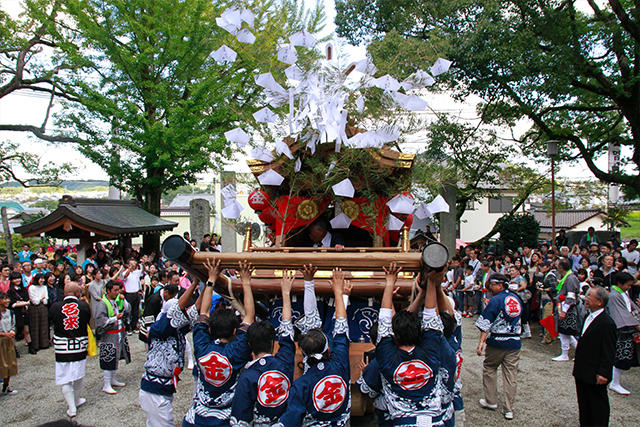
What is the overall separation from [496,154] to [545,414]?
415 inches

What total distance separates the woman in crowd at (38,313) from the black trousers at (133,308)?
1.67 metres

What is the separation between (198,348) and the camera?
3.55 metres

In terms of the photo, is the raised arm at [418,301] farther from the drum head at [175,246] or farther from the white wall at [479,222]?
the white wall at [479,222]

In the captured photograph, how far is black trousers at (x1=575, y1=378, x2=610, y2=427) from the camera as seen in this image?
461cm

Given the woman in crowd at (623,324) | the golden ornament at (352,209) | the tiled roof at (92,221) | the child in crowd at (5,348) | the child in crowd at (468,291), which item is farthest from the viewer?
the tiled roof at (92,221)

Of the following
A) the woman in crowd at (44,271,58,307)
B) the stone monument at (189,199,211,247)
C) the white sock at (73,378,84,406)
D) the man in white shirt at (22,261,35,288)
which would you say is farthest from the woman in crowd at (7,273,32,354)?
the stone monument at (189,199,211,247)

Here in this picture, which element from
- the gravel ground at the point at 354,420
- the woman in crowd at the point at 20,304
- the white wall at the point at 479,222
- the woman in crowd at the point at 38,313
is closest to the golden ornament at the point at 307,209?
the gravel ground at the point at 354,420

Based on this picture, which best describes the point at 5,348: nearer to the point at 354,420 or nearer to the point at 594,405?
the point at 354,420

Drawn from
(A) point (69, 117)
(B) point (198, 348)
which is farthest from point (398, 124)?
(A) point (69, 117)

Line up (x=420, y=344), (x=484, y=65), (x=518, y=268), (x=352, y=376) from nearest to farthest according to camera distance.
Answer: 1. (x=420, y=344)
2. (x=352, y=376)
3. (x=518, y=268)
4. (x=484, y=65)

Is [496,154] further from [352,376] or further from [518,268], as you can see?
[352,376]

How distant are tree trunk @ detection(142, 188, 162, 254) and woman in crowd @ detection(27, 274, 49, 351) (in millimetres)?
8963

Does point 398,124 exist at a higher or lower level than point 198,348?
higher

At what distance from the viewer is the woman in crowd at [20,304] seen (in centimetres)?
892
